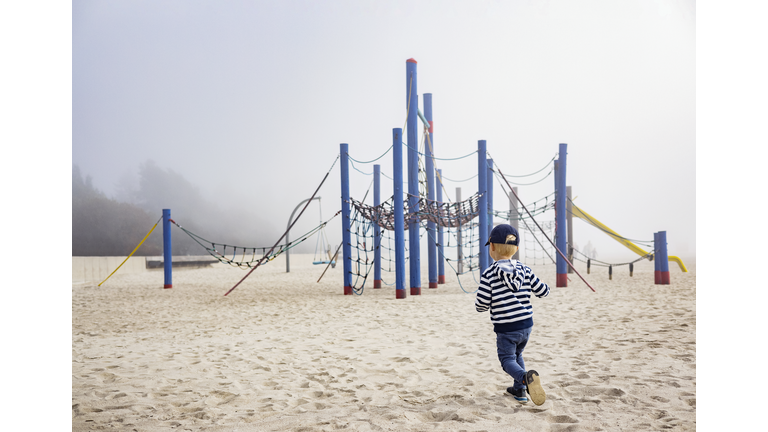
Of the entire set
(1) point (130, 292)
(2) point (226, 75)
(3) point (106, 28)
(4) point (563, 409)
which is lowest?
(1) point (130, 292)

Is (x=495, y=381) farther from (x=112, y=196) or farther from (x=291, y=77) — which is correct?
(x=112, y=196)

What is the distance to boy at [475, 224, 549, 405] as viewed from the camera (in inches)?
82.8

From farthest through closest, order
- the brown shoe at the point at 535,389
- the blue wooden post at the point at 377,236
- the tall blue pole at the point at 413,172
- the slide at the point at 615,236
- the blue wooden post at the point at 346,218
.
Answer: the slide at the point at 615,236 → the blue wooden post at the point at 377,236 → the blue wooden post at the point at 346,218 → the tall blue pole at the point at 413,172 → the brown shoe at the point at 535,389

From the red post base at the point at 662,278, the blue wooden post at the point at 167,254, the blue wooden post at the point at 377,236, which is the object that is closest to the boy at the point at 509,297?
the blue wooden post at the point at 377,236

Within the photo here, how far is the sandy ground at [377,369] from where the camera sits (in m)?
2.05

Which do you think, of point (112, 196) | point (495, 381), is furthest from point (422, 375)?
point (112, 196)

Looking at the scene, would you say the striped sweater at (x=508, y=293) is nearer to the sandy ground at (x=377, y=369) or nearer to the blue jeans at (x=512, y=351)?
the blue jeans at (x=512, y=351)

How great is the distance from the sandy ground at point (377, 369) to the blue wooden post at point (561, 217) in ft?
6.29

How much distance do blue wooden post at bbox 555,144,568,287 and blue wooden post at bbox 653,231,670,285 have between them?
164 cm

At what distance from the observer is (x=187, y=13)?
23.0 metres

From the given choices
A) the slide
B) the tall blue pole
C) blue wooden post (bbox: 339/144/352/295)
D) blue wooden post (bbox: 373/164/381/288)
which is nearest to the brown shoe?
the tall blue pole

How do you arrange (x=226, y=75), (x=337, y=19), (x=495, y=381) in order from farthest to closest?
(x=226, y=75) < (x=337, y=19) < (x=495, y=381)

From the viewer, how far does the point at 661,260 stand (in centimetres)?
782
